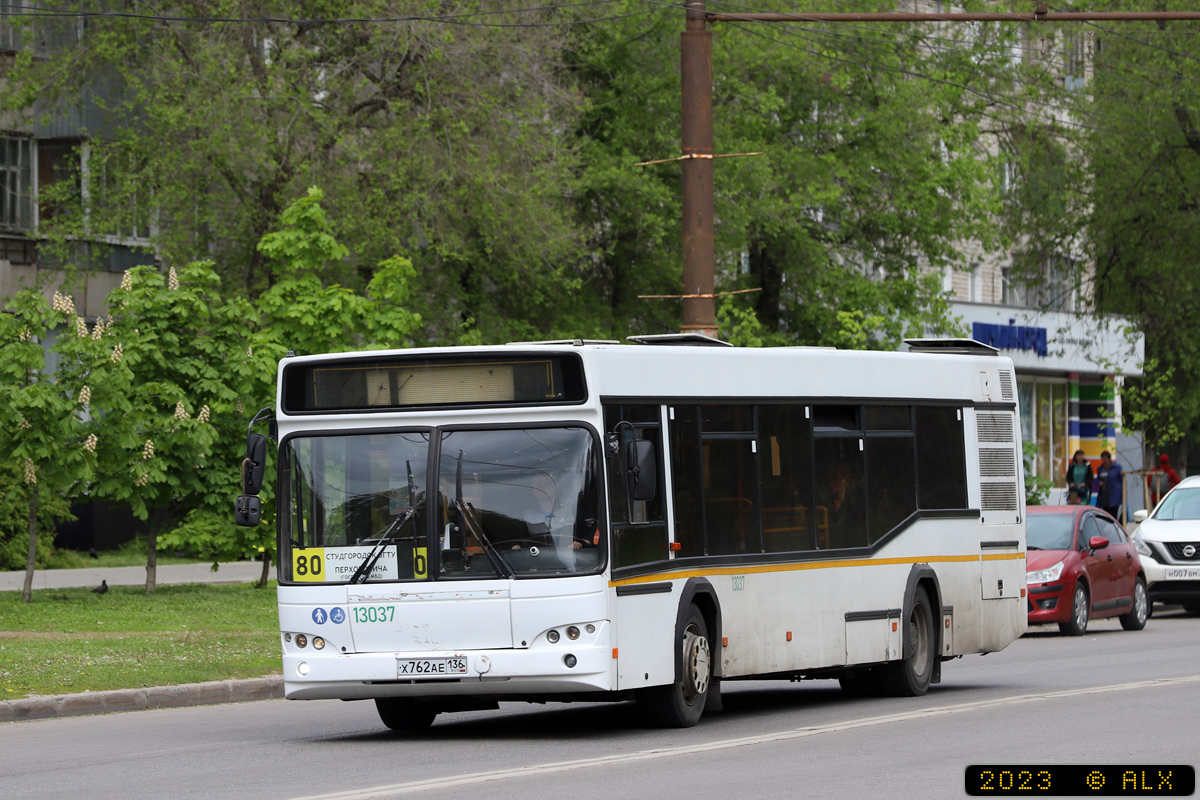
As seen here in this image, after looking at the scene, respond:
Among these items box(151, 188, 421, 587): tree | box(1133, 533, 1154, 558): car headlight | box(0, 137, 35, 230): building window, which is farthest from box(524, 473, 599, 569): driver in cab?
box(0, 137, 35, 230): building window

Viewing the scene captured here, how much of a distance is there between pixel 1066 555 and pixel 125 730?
13.1 m

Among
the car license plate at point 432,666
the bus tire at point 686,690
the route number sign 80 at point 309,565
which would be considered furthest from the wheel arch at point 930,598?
the route number sign 80 at point 309,565

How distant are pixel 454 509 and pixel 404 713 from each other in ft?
6.32

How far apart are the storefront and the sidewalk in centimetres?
2495

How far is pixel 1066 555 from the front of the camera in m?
23.3

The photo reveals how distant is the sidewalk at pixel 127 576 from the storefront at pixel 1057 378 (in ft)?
81.9

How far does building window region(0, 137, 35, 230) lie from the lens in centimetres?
3300

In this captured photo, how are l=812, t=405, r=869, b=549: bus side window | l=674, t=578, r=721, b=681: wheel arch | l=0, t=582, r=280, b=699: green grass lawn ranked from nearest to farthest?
l=674, t=578, r=721, b=681: wheel arch → l=812, t=405, r=869, b=549: bus side window → l=0, t=582, r=280, b=699: green grass lawn

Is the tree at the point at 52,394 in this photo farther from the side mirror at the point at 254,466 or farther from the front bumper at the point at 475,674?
the front bumper at the point at 475,674

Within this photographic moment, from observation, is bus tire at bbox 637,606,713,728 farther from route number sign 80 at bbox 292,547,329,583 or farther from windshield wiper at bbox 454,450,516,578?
route number sign 80 at bbox 292,547,329,583

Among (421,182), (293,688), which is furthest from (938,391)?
(421,182)

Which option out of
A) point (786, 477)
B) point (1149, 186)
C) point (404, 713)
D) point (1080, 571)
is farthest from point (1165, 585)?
point (404, 713)

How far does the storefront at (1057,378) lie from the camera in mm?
52969

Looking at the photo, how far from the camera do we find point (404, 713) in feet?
43.3
